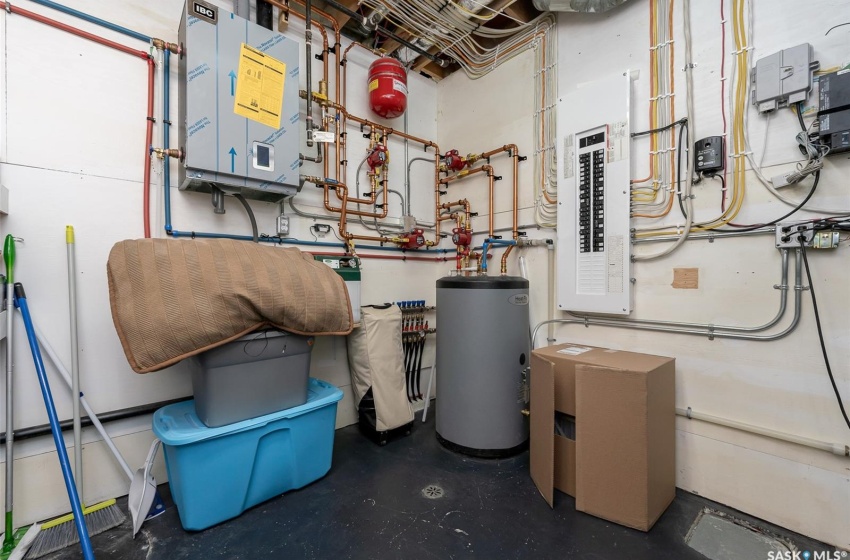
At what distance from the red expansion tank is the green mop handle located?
1.92 metres

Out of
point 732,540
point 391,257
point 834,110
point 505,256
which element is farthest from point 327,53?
point 732,540

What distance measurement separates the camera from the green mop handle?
1.27 meters

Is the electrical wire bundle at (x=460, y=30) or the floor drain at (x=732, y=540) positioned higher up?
the electrical wire bundle at (x=460, y=30)

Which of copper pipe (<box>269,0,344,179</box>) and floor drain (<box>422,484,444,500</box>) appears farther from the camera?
copper pipe (<box>269,0,344,179</box>)

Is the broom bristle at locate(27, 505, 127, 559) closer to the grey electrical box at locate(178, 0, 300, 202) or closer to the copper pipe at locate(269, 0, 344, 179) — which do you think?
the grey electrical box at locate(178, 0, 300, 202)

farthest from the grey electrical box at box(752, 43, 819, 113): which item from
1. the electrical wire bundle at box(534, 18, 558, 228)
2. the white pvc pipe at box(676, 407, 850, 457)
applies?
the white pvc pipe at box(676, 407, 850, 457)

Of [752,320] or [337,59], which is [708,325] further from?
[337,59]

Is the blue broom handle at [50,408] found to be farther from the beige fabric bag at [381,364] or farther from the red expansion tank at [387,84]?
the red expansion tank at [387,84]

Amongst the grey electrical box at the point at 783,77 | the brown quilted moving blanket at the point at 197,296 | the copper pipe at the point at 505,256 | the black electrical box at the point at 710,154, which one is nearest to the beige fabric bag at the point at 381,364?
the brown quilted moving blanket at the point at 197,296

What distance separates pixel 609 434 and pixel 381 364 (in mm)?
1221

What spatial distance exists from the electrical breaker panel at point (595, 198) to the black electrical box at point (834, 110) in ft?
2.15

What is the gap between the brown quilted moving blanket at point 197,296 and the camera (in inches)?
47.6

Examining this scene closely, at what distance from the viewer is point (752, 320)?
1.49 m

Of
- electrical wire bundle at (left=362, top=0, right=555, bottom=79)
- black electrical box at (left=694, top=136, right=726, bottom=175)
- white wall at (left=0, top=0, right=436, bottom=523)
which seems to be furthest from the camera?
electrical wire bundle at (left=362, top=0, right=555, bottom=79)
